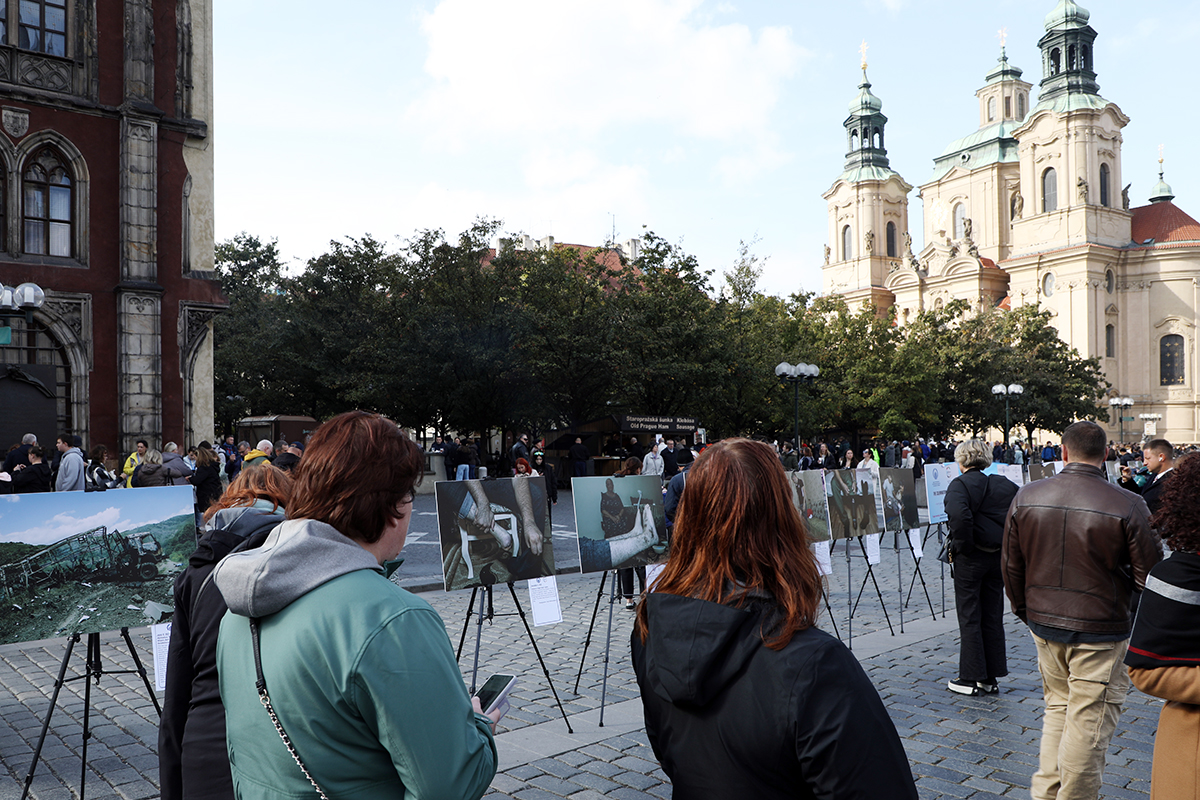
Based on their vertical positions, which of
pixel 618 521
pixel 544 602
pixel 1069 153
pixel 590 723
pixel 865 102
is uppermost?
pixel 865 102

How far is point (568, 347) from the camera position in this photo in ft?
102

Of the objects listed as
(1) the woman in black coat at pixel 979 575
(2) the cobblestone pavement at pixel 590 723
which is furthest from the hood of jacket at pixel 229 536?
(1) the woman in black coat at pixel 979 575

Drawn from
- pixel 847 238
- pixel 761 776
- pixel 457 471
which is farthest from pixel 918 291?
pixel 761 776

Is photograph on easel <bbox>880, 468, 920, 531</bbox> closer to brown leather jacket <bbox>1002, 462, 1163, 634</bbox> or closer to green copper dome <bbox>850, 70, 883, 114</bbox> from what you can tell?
brown leather jacket <bbox>1002, 462, 1163, 634</bbox>

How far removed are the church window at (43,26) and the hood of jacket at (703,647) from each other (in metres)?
25.0

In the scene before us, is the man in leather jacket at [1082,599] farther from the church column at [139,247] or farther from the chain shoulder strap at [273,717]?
the church column at [139,247]

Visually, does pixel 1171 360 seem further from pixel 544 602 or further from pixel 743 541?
pixel 743 541

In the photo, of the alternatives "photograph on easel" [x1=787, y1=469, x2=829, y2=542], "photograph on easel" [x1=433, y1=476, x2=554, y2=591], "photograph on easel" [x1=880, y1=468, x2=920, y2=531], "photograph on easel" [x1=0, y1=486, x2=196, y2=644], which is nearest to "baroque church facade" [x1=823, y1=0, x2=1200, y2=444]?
"photograph on easel" [x1=880, y1=468, x2=920, y2=531]

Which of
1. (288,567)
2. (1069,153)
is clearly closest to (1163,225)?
(1069,153)

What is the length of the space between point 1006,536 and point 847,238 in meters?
88.1

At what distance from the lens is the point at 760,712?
188 centimetres

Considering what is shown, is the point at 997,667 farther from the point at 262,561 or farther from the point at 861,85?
the point at 861,85

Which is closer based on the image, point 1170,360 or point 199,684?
point 199,684

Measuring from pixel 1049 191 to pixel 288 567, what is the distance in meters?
80.0
